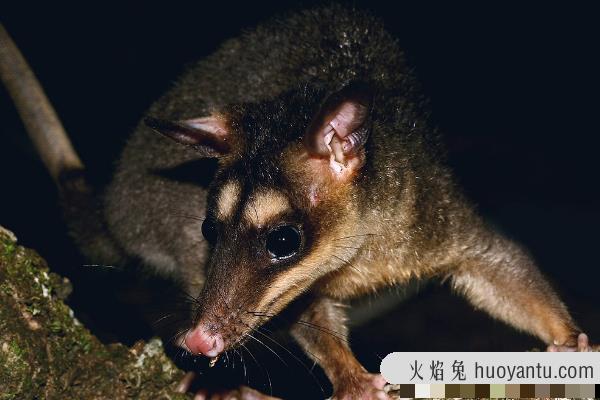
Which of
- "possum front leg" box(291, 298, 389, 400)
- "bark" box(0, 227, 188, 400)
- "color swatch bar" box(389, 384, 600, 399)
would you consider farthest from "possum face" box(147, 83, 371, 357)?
"color swatch bar" box(389, 384, 600, 399)

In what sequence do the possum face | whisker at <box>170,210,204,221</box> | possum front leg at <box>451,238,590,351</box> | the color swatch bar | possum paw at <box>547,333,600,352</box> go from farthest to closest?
1. whisker at <box>170,210,204,221</box>
2. possum front leg at <box>451,238,590,351</box>
3. possum paw at <box>547,333,600,352</box>
4. the possum face
5. the color swatch bar

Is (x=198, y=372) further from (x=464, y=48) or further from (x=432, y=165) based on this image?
(x=464, y=48)

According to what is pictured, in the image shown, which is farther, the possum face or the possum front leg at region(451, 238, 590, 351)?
the possum front leg at region(451, 238, 590, 351)

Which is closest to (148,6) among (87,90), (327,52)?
(87,90)

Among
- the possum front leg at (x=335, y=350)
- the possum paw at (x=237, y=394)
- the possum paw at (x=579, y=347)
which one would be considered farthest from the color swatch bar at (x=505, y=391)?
the possum paw at (x=237, y=394)

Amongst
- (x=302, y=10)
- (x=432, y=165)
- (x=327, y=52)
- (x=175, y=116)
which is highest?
(x=302, y=10)

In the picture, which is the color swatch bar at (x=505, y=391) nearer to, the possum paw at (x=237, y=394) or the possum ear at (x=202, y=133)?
the possum paw at (x=237, y=394)

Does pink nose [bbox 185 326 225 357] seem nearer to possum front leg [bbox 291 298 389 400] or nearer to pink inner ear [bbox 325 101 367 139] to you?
possum front leg [bbox 291 298 389 400]
